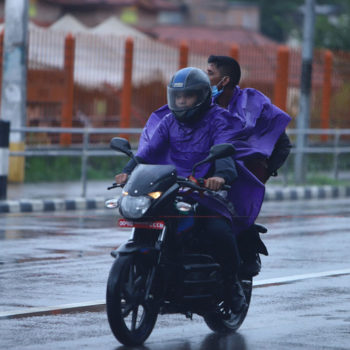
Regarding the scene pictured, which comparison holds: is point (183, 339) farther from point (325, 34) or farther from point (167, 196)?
point (325, 34)

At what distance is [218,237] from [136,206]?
69cm

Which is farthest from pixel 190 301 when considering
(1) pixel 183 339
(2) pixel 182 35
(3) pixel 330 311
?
(2) pixel 182 35

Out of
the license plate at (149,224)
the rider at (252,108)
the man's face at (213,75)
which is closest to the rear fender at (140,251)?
the license plate at (149,224)

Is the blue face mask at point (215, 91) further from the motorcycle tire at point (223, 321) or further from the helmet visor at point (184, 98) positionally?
the motorcycle tire at point (223, 321)

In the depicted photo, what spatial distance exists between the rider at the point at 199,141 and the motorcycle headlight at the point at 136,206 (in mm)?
438

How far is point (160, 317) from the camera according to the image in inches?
344

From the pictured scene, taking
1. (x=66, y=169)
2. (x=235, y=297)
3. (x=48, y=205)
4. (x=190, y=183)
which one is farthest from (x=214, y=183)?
(x=66, y=169)

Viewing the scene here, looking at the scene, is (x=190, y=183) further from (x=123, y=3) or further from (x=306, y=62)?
(x=123, y=3)

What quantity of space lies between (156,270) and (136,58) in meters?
19.4

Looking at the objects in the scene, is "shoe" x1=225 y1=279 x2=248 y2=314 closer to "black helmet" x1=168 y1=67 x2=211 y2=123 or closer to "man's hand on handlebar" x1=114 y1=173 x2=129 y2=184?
"man's hand on handlebar" x1=114 y1=173 x2=129 y2=184

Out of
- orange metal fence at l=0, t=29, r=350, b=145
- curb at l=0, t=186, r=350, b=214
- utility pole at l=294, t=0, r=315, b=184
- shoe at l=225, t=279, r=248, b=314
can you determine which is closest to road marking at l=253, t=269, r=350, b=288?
shoe at l=225, t=279, r=248, b=314

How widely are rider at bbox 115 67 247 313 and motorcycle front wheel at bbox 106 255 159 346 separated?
573mm

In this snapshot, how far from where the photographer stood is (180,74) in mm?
7949

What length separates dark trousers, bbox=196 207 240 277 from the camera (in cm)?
785
